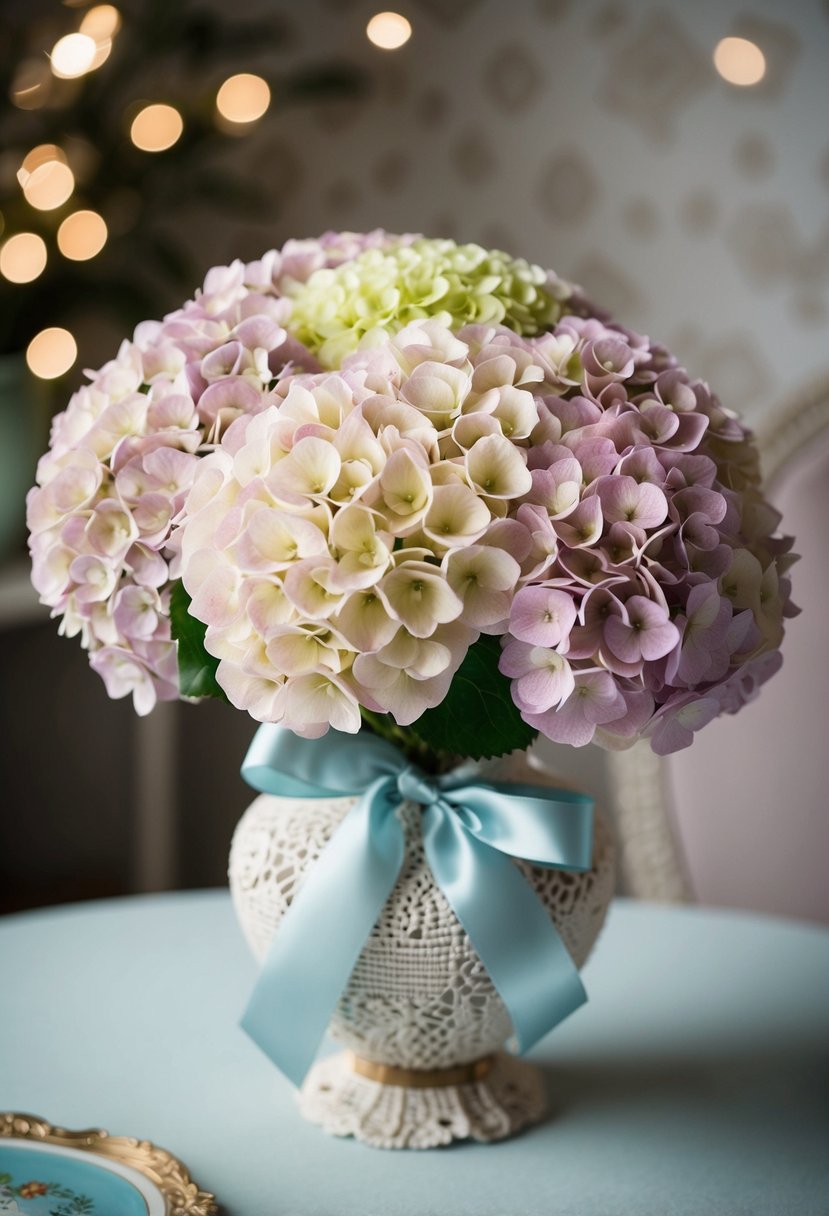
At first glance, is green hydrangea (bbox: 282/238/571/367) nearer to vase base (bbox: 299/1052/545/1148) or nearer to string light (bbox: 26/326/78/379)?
vase base (bbox: 299/1052/545/1148)

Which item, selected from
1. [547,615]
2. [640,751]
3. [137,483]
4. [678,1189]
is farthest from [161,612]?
[640,751]

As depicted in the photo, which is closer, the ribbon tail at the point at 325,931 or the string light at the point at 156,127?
the ribbon tail at the point at 325,931

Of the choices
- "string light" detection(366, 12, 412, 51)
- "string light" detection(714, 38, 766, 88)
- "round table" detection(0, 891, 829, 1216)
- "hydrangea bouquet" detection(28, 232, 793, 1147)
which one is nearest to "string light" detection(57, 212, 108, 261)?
"string light" detection(366, 12, 412, 51)

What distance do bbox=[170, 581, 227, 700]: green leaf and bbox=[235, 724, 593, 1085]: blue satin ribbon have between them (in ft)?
0.30

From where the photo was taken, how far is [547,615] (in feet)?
1.90

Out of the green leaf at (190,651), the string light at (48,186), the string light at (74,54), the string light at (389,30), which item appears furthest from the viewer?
the string light at (389,30)

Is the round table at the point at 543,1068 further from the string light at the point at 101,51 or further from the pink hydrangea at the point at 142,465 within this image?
the string light at the point at 101,51

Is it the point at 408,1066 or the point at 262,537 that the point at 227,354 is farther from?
the point at 408,1066

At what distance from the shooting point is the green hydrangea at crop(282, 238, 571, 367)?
0.69 m

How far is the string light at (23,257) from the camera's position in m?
1.93

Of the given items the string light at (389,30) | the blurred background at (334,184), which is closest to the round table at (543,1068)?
the blurred background at (334,184)

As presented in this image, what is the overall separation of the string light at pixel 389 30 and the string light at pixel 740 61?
519 mm

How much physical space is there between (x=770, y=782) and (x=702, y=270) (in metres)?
0.87

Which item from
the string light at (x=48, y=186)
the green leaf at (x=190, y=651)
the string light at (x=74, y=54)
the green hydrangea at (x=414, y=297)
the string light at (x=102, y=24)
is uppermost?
the string light at (x=102, y=24)
